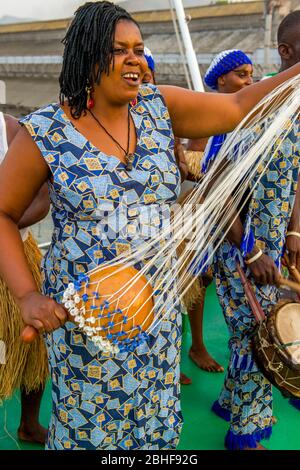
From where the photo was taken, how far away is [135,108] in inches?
65.5

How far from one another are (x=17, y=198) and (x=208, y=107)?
0.64m

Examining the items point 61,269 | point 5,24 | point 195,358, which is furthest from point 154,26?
point 61,269

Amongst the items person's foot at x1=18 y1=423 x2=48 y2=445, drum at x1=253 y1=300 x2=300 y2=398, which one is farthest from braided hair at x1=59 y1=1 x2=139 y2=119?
person's foot at x1=18 y1=423 x2=48 y2=445

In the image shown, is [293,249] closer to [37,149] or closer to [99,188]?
[99,188]

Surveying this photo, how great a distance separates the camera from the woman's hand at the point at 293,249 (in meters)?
2.38

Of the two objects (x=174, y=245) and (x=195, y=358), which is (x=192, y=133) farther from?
(x=195, y=358)

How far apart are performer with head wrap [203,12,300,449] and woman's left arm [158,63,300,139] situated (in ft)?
1.49

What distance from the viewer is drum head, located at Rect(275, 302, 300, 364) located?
199 cm

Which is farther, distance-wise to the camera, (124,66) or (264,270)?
(264,270)

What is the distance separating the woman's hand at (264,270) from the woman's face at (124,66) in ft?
3.14

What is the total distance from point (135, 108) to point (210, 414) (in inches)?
66.5

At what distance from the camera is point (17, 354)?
7.37ft

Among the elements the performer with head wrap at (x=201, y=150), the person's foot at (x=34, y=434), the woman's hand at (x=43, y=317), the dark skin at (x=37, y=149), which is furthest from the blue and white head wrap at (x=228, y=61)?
the person's foot at (x=34, y=434)

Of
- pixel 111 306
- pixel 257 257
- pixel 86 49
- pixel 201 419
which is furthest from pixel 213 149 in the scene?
pixel 201 419
